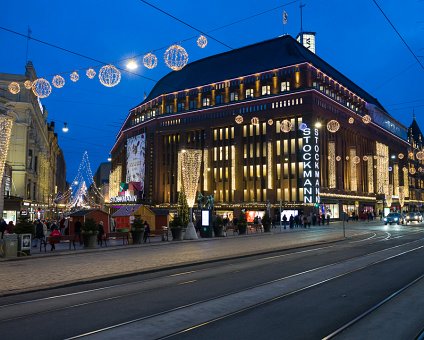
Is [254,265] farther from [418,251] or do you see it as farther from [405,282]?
[418,251]

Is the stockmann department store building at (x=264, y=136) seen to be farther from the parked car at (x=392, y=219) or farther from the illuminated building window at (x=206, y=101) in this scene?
the parked car at (x=392, y=219)

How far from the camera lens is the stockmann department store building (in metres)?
70.9

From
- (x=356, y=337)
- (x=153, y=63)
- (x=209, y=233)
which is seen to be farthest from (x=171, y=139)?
(x=356, y=337)

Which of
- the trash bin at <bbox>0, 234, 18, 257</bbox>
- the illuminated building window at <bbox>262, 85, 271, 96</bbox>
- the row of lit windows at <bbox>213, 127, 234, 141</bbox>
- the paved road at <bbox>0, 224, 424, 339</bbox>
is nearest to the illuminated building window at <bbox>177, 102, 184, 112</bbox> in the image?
the row of lit windows at <bbox>213, 127, 234, 141</bbox>

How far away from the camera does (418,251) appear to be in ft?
71.7

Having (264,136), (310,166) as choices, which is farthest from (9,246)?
Answer: (264,136)

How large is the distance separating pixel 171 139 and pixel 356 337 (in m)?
85.0

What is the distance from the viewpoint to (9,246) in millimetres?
20094

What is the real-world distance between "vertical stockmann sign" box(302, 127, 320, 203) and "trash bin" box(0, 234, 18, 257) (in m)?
52.9

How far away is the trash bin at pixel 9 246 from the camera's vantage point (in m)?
20.0

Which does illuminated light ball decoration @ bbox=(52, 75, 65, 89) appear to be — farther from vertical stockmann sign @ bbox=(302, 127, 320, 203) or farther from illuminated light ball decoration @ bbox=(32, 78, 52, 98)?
vertical stockmann sign @ bbox=(302, 127, 320, 203)

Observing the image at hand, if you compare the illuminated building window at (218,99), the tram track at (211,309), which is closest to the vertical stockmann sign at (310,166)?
the illuminated building window at (218,99)

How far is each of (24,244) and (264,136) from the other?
192 ft

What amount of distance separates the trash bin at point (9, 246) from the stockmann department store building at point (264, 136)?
39.0m
